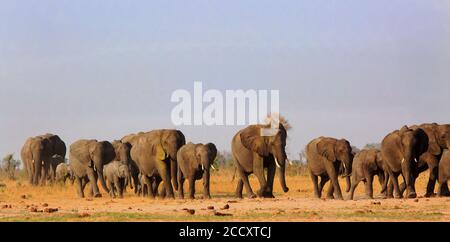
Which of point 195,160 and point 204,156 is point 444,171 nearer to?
point 204,156

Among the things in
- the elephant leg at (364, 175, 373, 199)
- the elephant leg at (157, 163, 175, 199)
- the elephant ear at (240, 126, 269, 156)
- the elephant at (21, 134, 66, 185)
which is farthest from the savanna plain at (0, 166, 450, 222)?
the elephant at (21, 134, 66, 185)

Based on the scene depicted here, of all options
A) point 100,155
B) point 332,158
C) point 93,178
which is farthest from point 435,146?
point 93,178

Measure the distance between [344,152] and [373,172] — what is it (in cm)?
265

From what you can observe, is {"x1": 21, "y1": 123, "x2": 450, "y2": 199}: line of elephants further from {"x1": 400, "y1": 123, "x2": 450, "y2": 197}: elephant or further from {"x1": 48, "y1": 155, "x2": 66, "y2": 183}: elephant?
{"x1": 48, "y1": 155, "x2": 66, "y2": 183}: elephant

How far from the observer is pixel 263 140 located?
35844mm

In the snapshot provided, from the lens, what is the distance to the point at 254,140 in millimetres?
36219

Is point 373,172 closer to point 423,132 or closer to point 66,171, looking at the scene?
point 423,132

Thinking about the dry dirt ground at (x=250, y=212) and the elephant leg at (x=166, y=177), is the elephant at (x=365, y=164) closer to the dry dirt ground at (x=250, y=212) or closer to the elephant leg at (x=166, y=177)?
the dry dirt ground at (x=250, y=212)

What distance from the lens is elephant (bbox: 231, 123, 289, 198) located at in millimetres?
35344

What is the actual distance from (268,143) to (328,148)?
7.00ft

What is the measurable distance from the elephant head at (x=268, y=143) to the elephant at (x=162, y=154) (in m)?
2.38

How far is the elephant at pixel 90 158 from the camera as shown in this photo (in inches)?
1626
